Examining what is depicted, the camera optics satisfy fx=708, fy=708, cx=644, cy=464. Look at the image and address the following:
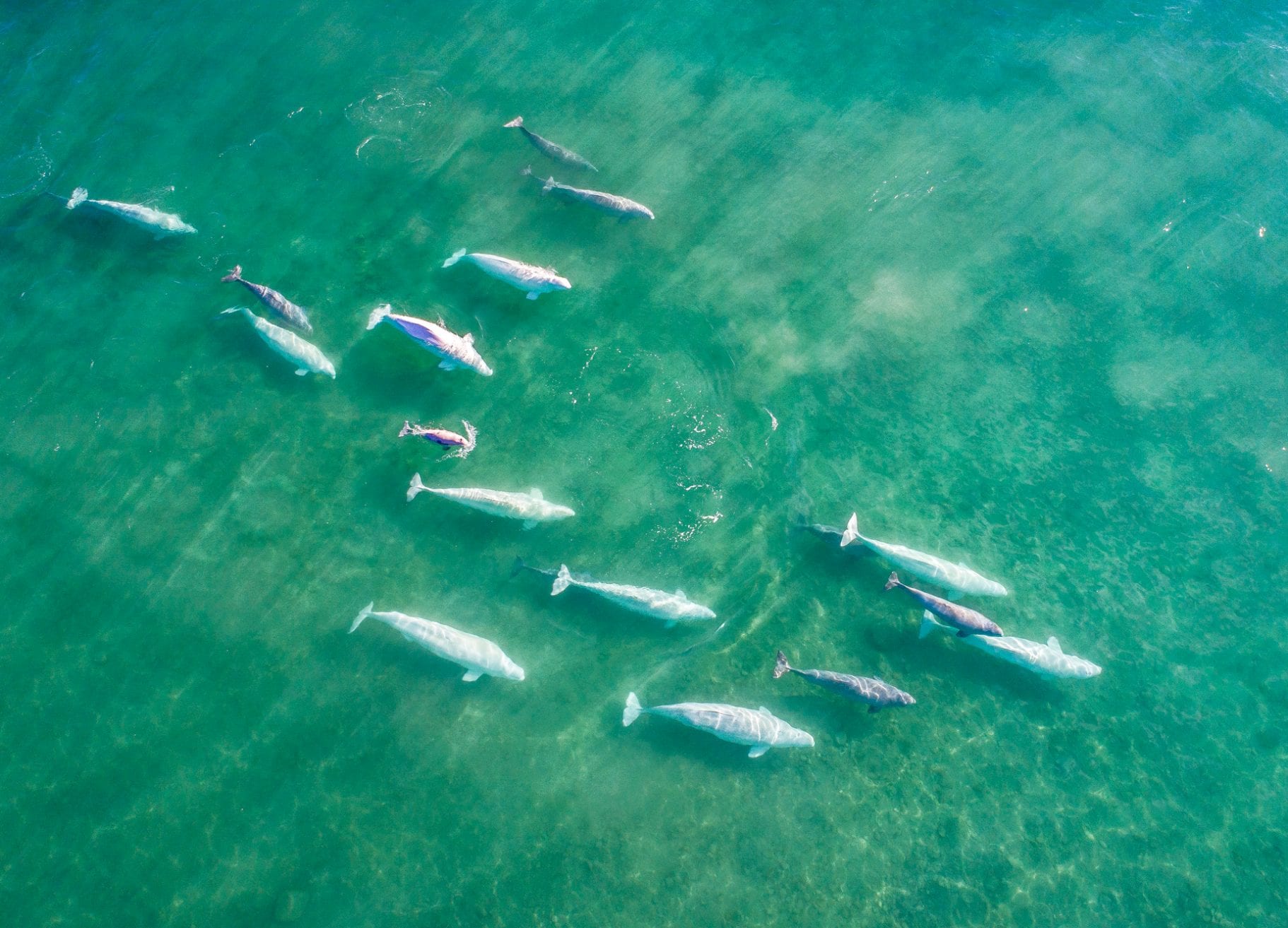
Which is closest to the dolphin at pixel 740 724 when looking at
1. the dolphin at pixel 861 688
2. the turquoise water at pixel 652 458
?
the turquoise water at pixel 652 458

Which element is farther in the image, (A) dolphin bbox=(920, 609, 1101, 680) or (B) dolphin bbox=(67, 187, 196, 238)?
(B) dolphin bbox=(67, 187, 196, 238)

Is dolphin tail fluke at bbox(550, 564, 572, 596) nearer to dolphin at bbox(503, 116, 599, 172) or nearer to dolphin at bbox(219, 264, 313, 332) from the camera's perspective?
dolphin at bbox(219, 264, 313, 332)

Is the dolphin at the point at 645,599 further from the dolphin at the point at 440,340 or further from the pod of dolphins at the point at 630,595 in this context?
the dolphin at the point at 440,340

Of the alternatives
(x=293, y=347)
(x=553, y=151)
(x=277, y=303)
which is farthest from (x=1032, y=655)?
(x=277, y=303)

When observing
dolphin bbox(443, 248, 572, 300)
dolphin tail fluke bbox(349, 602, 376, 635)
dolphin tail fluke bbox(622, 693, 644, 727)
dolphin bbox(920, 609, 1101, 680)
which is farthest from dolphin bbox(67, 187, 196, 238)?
dolphin bbox(920, 609, 1101, 680)

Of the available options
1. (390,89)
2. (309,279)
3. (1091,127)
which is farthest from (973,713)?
(390,89)

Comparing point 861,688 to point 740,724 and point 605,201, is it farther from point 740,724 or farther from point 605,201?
point 605,201
